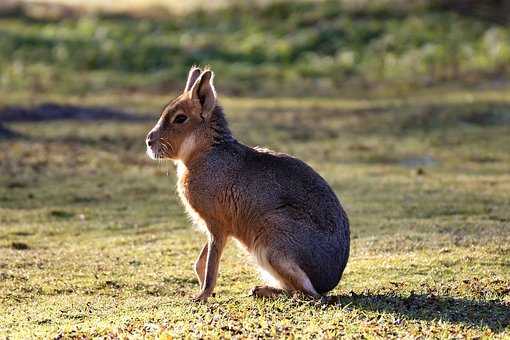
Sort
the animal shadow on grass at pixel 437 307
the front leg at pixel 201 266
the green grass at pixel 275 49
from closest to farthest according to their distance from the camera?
the animal shadow on grass at pixel 437 307 < the front leg at pixel 201 266 < the green grass at pixel 275 49

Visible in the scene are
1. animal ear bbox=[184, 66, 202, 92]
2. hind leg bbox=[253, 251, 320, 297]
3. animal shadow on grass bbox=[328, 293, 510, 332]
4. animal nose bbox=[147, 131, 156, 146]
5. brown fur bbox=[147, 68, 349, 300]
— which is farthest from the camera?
animal ear bbox=[184, 66, 202, 92]

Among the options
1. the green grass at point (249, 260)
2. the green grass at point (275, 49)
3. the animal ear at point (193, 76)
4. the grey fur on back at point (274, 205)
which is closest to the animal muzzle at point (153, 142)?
the grey fur on back at point (274, 205)

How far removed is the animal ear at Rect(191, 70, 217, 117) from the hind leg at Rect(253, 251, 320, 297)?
5.20 feet

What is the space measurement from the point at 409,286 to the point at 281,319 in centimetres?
212

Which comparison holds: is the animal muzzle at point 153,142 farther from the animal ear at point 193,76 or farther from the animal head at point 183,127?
the animal ear at point 193,76

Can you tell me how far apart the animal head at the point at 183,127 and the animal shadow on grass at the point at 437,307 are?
205 centimetres

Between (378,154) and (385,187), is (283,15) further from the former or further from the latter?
(385,187)

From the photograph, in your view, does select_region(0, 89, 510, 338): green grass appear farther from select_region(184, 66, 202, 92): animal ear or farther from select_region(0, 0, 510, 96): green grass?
select_region(0, 0, 510, 96): green grass

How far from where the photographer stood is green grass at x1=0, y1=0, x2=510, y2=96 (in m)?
31.8

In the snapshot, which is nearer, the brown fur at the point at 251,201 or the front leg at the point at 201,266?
the brown fur at the point at 251,201

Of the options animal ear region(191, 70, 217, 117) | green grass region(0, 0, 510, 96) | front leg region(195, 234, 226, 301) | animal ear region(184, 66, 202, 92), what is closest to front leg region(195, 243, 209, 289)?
front leg region(195, 234, 226, 301)

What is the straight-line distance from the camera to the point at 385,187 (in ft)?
54.8

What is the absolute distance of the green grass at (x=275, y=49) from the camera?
31.8m

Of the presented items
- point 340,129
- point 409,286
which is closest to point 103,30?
point 340,129
